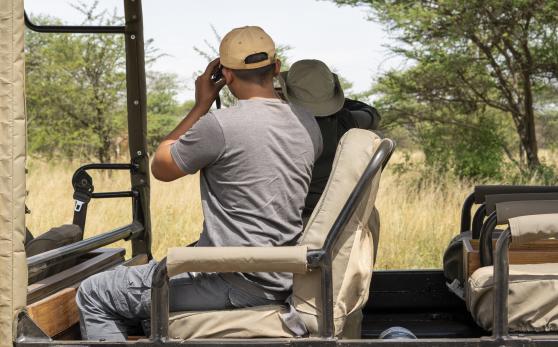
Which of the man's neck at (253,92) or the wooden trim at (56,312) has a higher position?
the man's neck at (253,92)

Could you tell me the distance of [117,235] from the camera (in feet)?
11.6

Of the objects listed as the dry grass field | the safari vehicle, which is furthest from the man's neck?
the dry grass field

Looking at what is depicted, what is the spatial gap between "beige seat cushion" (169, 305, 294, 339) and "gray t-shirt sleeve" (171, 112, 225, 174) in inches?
16.1

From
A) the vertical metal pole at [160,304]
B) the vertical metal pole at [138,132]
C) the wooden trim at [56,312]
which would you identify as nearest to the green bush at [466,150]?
the vertical metal pole at [138,132]

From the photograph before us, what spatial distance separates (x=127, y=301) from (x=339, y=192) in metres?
0.69

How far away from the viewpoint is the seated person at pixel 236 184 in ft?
8.41

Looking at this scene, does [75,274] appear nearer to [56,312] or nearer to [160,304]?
[56,312]

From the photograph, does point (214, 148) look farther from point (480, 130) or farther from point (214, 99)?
point (480, 130)

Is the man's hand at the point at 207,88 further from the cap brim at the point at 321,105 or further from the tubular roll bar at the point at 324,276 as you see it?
the tubular roll bar at the point at 324,276

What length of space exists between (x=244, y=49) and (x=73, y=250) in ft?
3.08

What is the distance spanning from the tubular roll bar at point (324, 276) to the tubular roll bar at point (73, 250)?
537 mm

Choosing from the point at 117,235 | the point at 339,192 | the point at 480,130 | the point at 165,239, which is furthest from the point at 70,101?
the point at 339,192

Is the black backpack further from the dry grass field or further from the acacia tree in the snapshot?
the acacia tree

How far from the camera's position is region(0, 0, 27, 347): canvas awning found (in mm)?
2312
